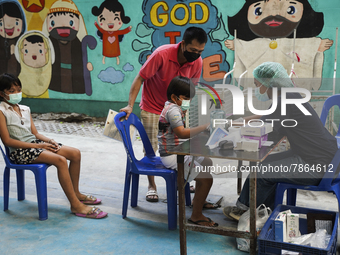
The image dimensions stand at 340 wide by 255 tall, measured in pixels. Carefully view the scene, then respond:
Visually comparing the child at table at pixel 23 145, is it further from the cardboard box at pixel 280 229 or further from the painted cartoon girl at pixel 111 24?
the painted cartoon girl at pixel 111 24

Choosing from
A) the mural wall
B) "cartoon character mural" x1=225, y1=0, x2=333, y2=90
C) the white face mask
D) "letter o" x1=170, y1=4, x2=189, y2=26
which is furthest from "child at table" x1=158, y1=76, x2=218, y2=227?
"letter o" x1=170, y1=4, x2=189, y2=26

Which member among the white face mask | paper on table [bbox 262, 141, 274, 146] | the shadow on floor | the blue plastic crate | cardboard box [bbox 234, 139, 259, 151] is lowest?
the shadow on floor

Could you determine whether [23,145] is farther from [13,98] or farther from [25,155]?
[13,98]

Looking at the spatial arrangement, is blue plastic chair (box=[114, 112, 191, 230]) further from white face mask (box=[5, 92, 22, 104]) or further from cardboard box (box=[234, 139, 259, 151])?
white face mask (box=[5, 92, 22, 104])

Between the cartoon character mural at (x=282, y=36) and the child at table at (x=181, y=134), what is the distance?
3.93 metres

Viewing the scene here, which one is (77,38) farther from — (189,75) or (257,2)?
(189,75)

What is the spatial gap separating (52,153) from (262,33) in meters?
4.82

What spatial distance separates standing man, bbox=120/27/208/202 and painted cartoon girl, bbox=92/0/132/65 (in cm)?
458

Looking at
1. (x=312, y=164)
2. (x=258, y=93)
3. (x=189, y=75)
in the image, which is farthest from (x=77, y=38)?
(x=312, y=164)

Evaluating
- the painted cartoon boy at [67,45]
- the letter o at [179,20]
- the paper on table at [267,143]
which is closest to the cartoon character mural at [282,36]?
the letter o at [179,20]

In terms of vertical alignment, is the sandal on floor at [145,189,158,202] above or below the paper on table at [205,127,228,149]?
below

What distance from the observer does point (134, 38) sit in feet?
25.4

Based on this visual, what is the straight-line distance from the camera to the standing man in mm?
3234

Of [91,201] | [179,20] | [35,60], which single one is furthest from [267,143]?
[35,60]
